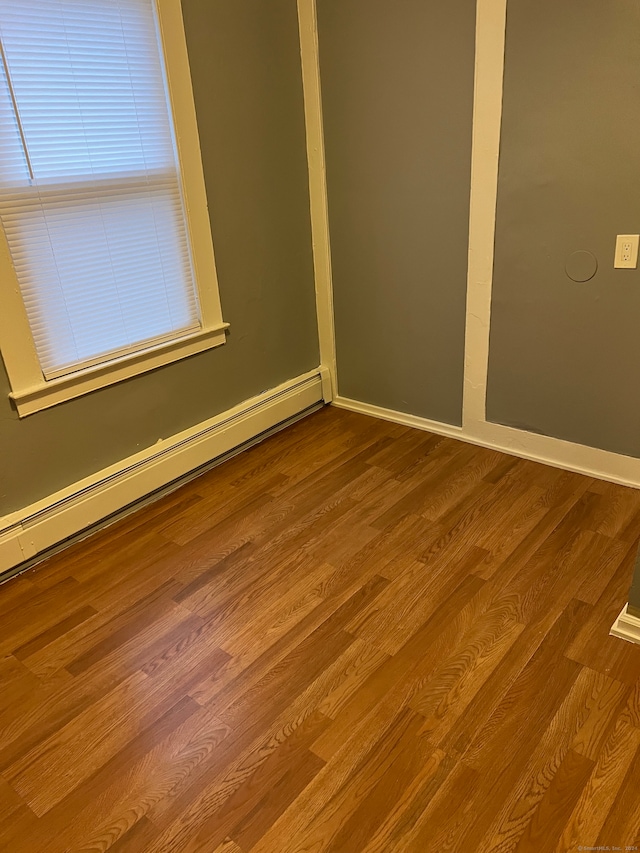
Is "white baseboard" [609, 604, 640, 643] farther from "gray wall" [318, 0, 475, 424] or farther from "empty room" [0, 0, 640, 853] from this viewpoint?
"gray wall" [318, 0, 475, 424]

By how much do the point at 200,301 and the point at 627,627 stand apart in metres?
1.99

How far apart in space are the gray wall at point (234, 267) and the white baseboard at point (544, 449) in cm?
Answer: 84

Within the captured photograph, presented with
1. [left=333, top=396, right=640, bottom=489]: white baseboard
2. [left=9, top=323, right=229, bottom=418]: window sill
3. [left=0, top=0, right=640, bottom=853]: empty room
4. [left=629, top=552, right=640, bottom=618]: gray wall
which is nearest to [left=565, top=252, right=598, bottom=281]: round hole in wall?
[left=0, top=0, right=640, bottom=853]: empty room

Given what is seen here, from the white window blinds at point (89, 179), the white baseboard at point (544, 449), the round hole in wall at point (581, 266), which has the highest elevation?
the white window blinds at point (89, 179)

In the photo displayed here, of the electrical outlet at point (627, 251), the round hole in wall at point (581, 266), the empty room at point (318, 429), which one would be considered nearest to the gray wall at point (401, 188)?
the empty room at point (318, 429)

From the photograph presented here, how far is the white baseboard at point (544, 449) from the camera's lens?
2473 mm

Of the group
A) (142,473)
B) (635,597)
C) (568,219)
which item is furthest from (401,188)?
(635,597)

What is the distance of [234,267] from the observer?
2.75m

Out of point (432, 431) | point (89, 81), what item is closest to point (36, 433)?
point (89, 81)

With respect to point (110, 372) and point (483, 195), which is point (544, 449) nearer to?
point (483, 195)

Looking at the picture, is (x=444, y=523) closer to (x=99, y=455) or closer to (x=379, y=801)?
(x=379, y=801)

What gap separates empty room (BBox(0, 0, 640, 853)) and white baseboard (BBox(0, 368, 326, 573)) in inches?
0.5

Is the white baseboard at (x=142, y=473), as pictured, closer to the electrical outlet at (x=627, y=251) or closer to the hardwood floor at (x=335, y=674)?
the hardwood floor at (x=335, y=674)

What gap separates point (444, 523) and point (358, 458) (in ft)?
2.08
